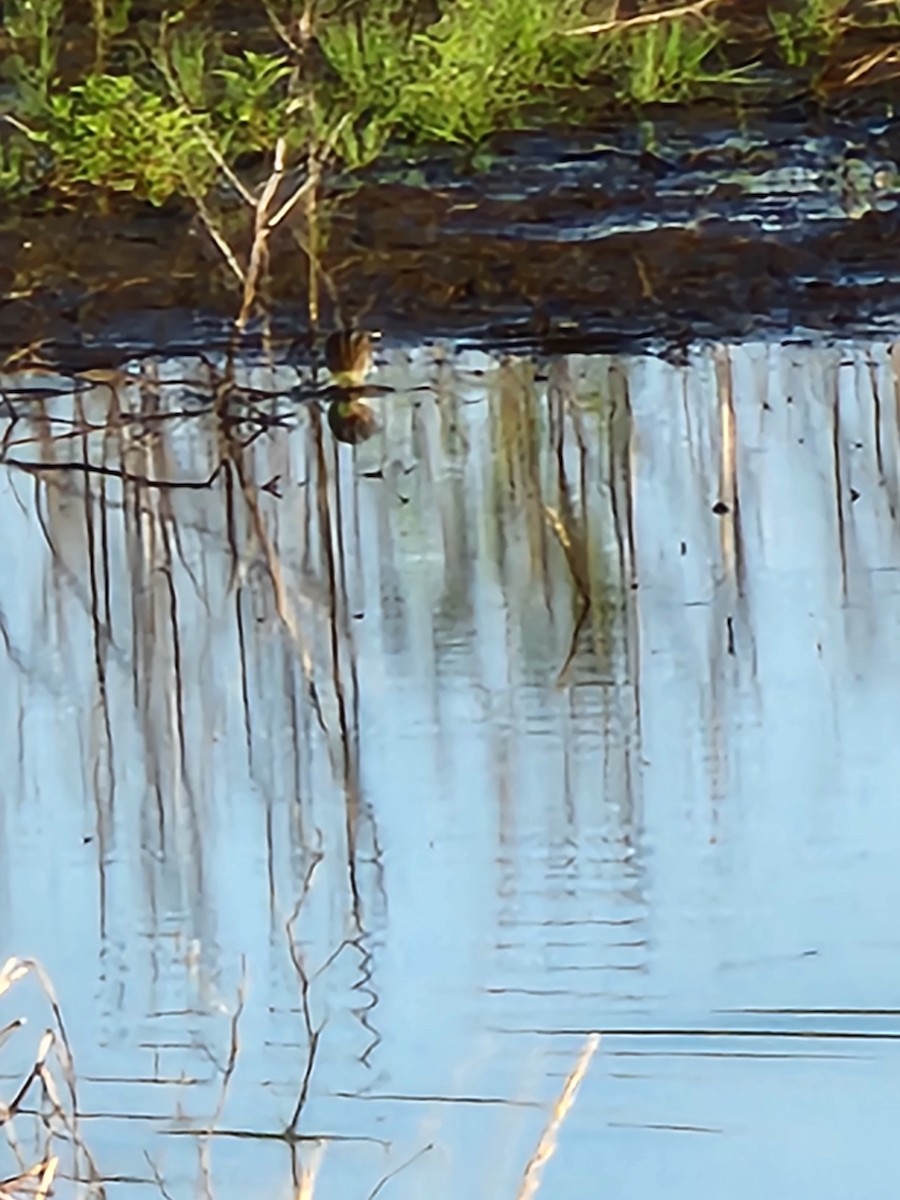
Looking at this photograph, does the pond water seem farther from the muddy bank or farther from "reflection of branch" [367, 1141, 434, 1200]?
the muddy bank

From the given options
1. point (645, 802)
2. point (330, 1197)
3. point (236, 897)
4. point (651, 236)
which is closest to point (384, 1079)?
point (330, 1197)

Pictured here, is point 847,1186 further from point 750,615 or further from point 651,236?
point 651,236

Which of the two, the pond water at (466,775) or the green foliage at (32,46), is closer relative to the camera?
the pond water at (466,775)

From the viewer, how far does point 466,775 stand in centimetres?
308

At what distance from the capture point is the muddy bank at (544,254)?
462cm

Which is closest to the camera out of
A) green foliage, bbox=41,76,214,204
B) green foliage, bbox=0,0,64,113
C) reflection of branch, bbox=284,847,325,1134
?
reflection of branch, bbox=284,847,325,1134

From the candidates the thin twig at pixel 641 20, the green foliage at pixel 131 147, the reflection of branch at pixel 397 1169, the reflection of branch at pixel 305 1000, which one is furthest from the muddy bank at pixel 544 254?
the reflection of branch at pixel 397 1169

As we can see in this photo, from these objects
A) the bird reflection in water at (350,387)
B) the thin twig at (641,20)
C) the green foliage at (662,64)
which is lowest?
the bird reflection in water at (350,387)

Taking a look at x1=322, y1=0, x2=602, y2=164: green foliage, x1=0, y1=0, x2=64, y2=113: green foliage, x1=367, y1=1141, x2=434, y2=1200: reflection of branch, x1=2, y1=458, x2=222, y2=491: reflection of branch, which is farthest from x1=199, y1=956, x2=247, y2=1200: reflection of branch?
x1=0, y1=0, x2=64, y2=113: green foliage

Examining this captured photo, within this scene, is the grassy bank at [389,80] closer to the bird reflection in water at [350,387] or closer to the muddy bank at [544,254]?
the muddy bank at [544,254]

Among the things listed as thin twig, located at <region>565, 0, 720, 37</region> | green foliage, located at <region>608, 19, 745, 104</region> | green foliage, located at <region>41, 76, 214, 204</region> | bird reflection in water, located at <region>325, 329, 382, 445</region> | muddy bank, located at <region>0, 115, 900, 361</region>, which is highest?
thin twig, located at <region>565, 0, 720, 37</region>

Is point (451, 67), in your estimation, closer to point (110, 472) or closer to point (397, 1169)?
point (110, 472)

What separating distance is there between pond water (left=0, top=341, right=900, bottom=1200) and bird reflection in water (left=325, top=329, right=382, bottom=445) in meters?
0.03

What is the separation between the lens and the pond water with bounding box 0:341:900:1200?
2.48m
